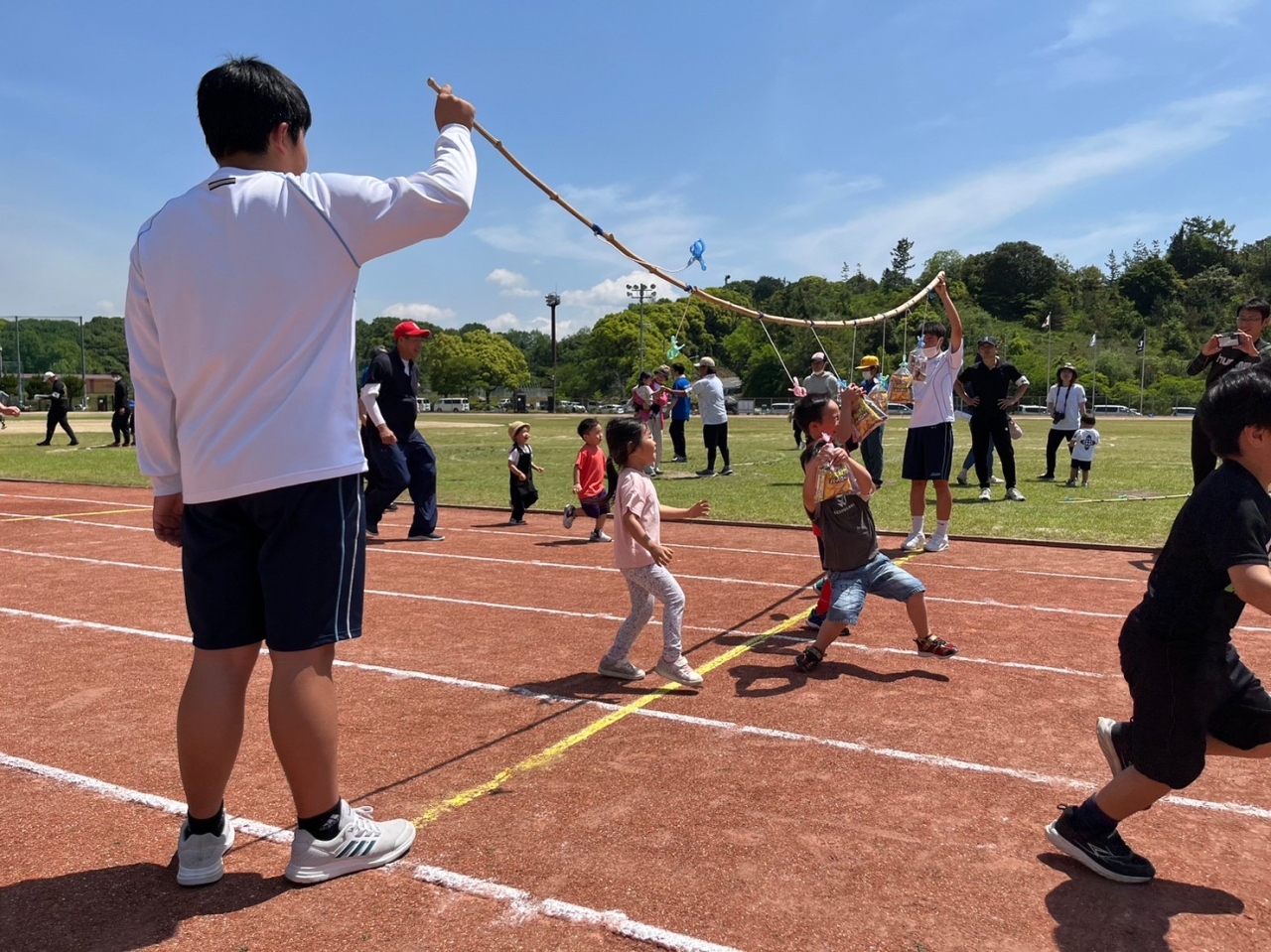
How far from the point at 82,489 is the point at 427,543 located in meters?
9.15

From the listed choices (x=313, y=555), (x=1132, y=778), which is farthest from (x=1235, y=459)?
(x=313, y=555)

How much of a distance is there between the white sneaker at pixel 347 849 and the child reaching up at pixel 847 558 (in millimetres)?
2821

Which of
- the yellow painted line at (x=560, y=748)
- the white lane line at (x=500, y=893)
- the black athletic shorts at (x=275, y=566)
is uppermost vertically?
the black athletic shorts at (x=275, y=566)

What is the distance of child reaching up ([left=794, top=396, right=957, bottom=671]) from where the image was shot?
5254 millimetres

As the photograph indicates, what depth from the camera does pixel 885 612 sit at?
671cm

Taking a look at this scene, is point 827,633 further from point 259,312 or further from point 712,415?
point 712,415

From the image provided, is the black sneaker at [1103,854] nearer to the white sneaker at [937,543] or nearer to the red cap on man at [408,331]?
the white sneaker at [937,543]

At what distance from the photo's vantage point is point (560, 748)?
4090 millimetres

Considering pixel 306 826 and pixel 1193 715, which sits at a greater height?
pixel 1193 715

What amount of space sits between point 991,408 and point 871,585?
9145 mm

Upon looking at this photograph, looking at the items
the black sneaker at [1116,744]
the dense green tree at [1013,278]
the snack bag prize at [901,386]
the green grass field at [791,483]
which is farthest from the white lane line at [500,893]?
the dense green tree at [1013,278]

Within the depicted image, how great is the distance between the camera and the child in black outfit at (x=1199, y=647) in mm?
2792

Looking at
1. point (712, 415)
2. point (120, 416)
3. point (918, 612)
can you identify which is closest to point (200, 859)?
point (918, 612)

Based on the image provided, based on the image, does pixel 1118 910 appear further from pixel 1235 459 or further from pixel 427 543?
pixel 427 543
